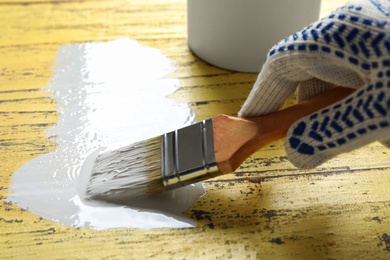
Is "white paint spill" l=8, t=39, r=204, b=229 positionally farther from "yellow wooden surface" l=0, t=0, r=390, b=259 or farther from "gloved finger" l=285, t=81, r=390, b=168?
"gloved finger" l=285, t=81, r=390, b=168

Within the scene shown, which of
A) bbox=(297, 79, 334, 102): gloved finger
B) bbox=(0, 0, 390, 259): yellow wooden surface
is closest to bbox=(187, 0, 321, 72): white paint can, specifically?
bbox=(0, 0, 390, 259): yellow wooden surface

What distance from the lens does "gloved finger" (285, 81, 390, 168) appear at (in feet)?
2.21

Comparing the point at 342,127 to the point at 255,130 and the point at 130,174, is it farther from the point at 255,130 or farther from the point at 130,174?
the point at 130,174

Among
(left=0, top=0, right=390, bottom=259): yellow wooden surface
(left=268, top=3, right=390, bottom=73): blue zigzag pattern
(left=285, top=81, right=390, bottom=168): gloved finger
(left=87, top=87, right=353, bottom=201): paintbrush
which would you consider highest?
(left=268, top=3, right=390, bottom=73): blue zigzag pattern

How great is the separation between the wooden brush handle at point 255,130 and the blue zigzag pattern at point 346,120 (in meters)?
0.04

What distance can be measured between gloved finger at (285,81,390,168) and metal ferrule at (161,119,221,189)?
0.34 ft

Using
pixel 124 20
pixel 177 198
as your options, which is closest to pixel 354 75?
pixel 177 198

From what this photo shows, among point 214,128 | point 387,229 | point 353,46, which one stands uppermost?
point 353,46

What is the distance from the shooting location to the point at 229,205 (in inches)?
32.7

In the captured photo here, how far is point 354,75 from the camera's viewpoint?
715 millimetres

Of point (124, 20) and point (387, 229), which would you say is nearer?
point (387, 229)

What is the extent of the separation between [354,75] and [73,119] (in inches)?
18.9

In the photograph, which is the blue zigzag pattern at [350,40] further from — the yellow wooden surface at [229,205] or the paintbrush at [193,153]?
the yellow wooden surface at [229,205]

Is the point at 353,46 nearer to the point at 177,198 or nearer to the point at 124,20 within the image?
the point at 177,198
